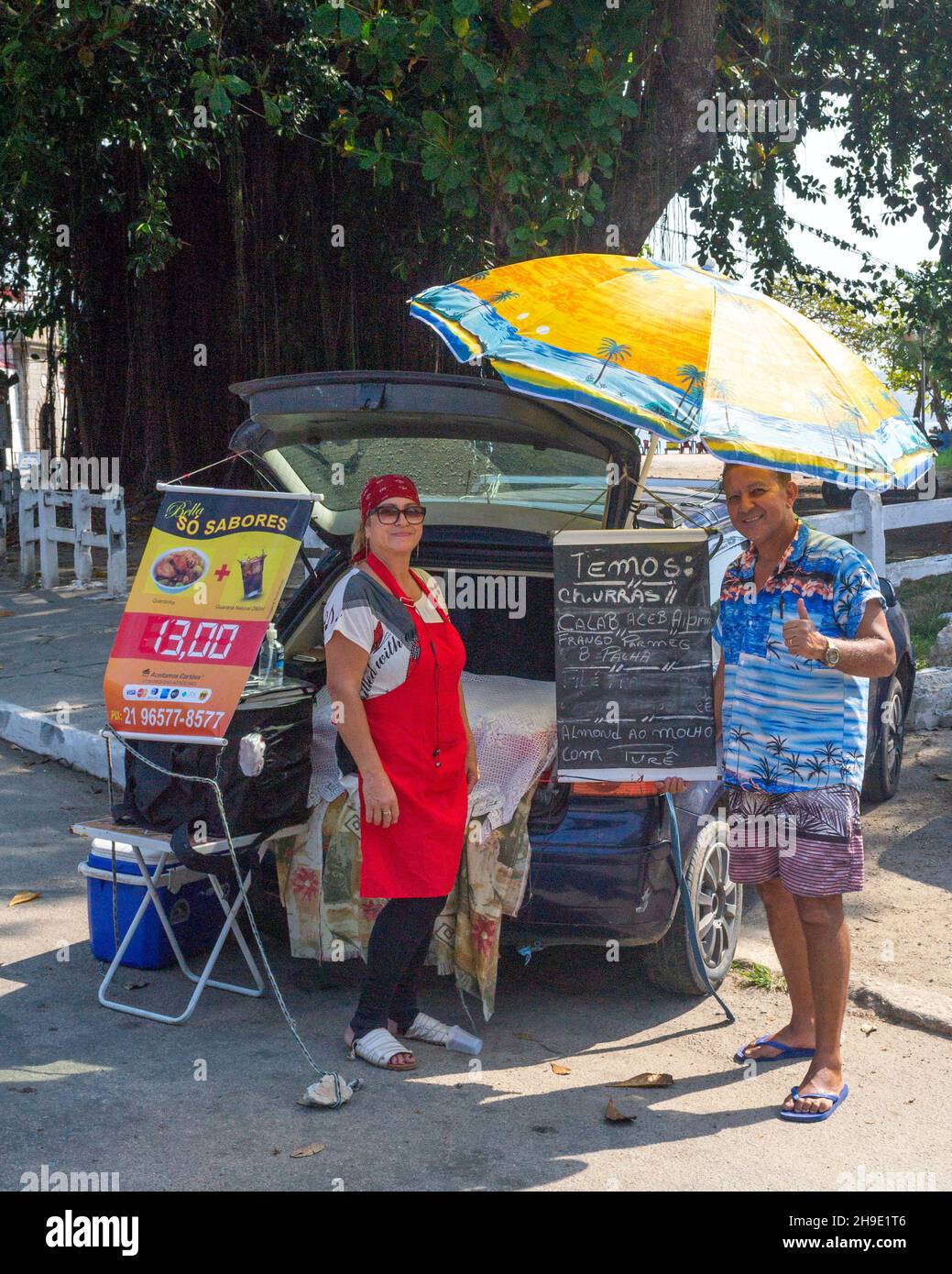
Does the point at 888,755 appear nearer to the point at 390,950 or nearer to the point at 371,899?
the point at 371,899

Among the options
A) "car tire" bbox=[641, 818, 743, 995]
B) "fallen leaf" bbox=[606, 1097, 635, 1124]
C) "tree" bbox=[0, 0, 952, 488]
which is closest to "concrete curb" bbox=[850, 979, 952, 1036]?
"car tire" bbox=[641, 818, 743, 995]

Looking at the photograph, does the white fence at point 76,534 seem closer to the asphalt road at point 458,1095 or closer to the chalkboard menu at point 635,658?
the asphalt road at point 458,1095

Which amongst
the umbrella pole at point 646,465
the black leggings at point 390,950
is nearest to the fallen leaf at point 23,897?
the black leggings at point 390,950

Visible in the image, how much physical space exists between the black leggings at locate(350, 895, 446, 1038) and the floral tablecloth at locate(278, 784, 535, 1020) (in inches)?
7.0

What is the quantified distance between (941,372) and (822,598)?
27.4 ft

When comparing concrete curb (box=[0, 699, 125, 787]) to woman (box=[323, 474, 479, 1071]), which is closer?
woman (box=[323, 474, 479, 1071])

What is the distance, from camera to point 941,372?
1127 cm

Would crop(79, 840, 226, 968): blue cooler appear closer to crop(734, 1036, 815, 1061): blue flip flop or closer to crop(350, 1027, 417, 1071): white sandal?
crop(350, 1027, 417, 1071): white sandal

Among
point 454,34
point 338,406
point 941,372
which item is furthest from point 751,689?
point 941,372

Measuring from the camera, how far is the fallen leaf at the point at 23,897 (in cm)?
550

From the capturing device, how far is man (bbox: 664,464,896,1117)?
3.79m

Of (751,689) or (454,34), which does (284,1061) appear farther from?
(454,34)

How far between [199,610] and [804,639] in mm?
1987

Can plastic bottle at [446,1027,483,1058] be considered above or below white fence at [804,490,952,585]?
below
